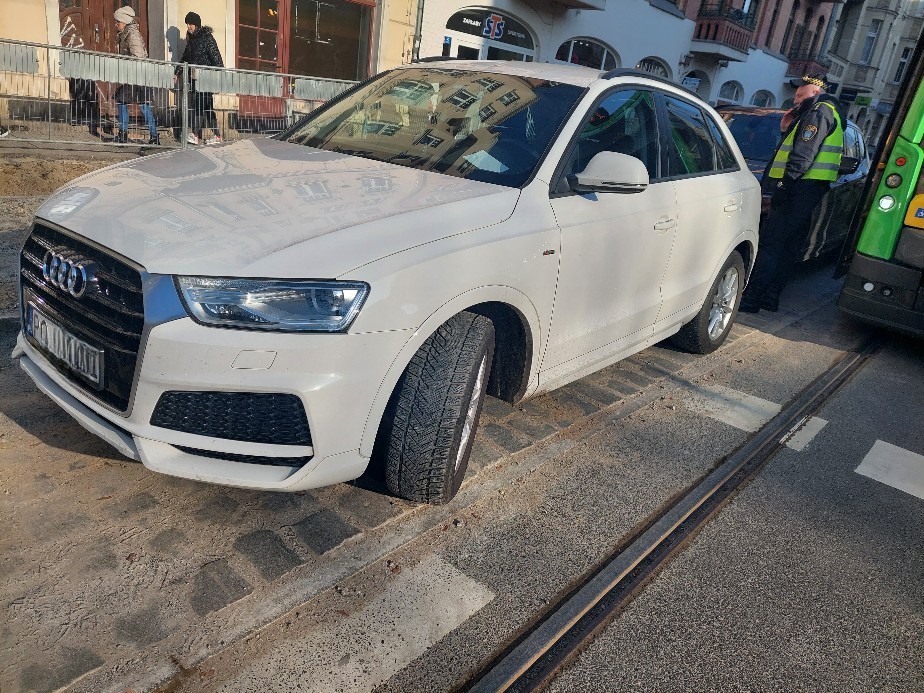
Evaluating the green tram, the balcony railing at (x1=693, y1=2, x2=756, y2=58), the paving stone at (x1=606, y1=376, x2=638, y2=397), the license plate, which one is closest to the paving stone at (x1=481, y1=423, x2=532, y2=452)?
the paving stone at (x1=606, y1=376, x2=638, y2=397)

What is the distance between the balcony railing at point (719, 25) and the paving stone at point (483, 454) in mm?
22943

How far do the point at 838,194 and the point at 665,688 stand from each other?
6928 millimetres

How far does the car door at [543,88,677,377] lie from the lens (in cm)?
324

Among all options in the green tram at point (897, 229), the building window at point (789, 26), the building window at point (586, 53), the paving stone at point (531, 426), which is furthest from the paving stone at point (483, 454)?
the building window at point (789, 26)

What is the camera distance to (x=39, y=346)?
2764 millimetres

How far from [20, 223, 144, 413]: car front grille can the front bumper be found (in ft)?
0.18

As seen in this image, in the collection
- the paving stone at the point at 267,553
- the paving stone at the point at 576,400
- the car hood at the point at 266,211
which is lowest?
the paving stone at the point at 576,400

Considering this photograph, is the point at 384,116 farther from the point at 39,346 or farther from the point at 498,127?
the point at 39,346

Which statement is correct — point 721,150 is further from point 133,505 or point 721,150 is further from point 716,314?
point 133,505

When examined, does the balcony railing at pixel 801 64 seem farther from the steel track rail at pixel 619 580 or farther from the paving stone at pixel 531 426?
the paving stone at pixel 531 426

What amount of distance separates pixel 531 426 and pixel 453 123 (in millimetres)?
1568

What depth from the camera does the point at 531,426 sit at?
3789 millimetres

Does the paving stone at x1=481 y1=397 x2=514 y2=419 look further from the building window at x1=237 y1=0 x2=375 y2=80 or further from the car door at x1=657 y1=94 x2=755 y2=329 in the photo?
the building window at x1=237 y1=0 x2=375 y2=80

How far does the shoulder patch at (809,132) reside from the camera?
20.4ft
